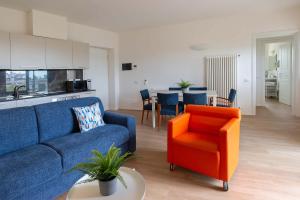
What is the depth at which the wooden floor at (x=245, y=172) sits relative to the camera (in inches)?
90.0

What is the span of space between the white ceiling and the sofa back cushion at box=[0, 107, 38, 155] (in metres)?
2.77

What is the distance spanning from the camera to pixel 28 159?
81.1 inches

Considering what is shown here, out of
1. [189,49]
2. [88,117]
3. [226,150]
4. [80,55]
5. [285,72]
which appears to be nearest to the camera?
[226,150]

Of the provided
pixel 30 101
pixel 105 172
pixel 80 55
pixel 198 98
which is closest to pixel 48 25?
pixel 80 55

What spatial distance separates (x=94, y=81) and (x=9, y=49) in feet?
9.88

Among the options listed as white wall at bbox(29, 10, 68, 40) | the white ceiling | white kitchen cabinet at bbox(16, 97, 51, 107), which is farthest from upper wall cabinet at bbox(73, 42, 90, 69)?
white kitchen cabinet at bbox(16, 97, 51, 107)

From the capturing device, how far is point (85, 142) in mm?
2543

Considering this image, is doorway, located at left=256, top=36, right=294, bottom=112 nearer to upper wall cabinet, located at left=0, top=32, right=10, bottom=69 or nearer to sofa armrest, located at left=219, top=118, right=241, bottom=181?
sofa armrest, located at left=219, top=118, right=241, bottom=181

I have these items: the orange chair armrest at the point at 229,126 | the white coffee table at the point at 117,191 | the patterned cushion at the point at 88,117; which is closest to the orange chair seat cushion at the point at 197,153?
the orange chair armrest at the point at 229,126

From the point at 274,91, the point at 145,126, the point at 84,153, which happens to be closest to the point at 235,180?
the point at 84,153

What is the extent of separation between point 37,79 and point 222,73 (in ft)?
15.8

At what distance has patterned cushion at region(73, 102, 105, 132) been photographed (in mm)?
3004

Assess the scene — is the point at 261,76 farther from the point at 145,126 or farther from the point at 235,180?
the point at 235,180

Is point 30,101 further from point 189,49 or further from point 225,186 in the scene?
point 189,49
